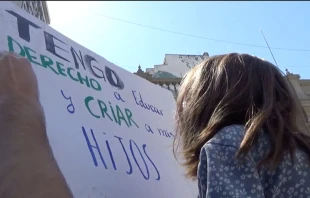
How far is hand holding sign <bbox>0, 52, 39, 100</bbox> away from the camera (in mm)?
756

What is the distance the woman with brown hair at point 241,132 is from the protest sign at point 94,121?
0.22 meters

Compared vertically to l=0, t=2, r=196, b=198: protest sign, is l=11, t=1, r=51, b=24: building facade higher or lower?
higher

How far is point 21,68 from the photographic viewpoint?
2.72 ft

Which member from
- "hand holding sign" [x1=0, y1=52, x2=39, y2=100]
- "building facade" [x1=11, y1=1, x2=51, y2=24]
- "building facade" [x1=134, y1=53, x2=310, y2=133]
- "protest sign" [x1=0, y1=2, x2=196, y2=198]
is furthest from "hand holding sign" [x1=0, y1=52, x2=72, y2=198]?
"building facade" [x1=11, y1=1, x2=51, y2=24]

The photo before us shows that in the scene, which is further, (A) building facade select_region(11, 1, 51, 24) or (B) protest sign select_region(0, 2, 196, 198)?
(A) building facade select_region(11, 1, 51, 24)

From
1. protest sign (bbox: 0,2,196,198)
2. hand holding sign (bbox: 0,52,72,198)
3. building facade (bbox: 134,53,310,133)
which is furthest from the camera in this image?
building facade (bbox: 134,53,310,133)

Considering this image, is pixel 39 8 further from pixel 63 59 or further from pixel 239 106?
pixel 239 106

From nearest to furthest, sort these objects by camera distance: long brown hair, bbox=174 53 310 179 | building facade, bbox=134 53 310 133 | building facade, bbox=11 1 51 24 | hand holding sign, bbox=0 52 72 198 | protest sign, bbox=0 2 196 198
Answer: hand holding sign, bbox=0 52 72 198 → long brown hair, bbox=174 53 310 179 → protest sign, bbox=0 2 196 198 → building facade, bbox=134 53 310 133 → building facade, bbox=11 1 51 24

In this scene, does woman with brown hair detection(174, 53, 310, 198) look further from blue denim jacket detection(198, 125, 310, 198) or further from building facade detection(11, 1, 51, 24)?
building facade detection(11, 1, 51, 24)

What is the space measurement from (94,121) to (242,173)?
1.60ft

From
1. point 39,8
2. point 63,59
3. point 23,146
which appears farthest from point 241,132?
point 39,8

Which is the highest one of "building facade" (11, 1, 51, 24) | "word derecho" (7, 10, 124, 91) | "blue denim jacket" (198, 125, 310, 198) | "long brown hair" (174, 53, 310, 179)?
"building facade" (11, 1, 51, 24)

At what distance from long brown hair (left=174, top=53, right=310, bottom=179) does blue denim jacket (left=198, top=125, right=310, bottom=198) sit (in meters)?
0.02

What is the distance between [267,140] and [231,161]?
0.31ft
